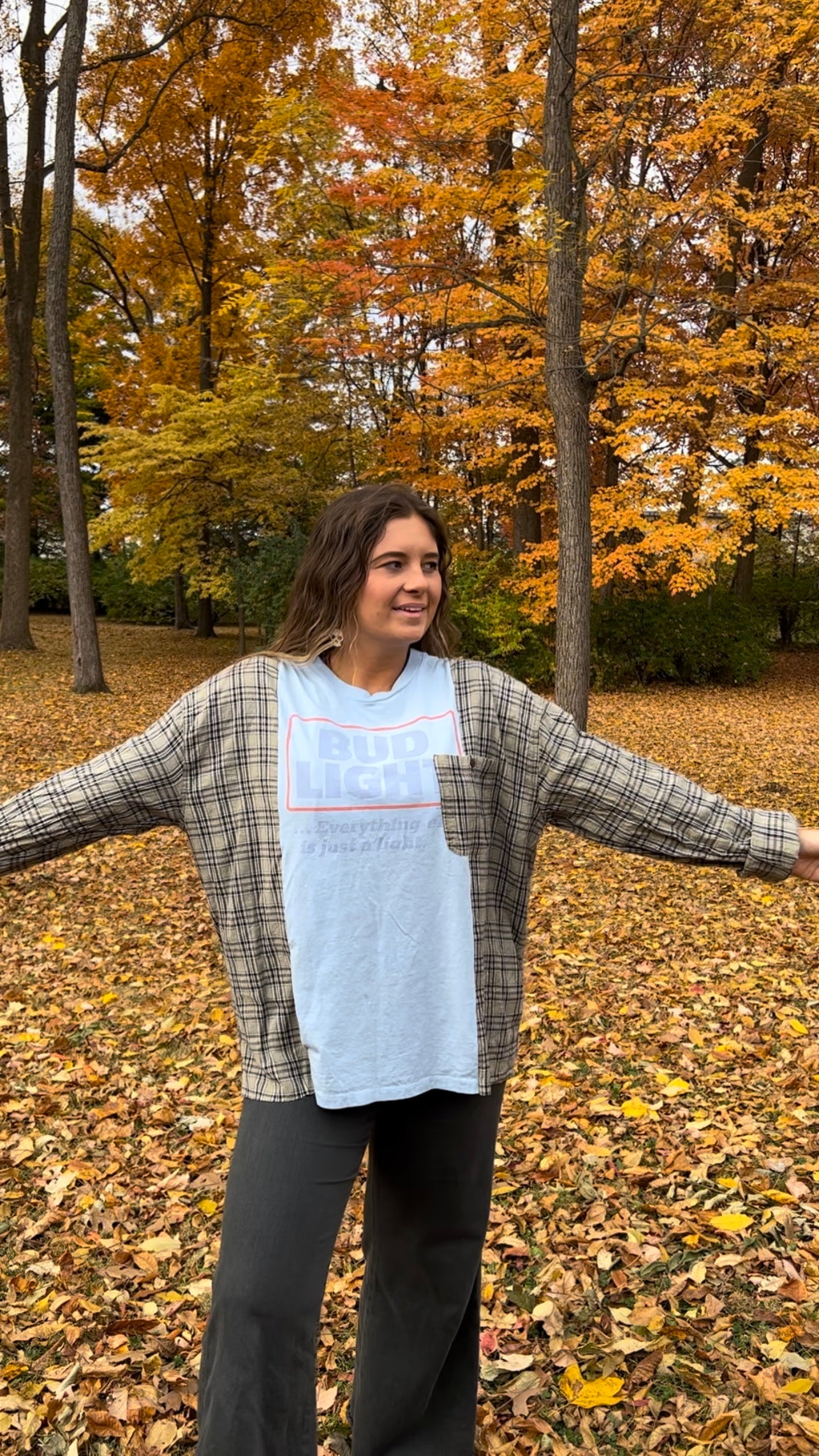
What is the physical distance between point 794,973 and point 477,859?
415cm

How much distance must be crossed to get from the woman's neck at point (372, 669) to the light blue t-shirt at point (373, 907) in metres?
0.08

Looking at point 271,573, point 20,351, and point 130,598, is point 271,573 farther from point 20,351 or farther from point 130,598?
point 130,598

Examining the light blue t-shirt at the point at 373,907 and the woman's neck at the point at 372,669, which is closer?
the light blue t-shirt at the point at 373,907

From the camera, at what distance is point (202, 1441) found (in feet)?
5.17

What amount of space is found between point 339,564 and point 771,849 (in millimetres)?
884

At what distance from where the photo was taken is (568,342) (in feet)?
26.0

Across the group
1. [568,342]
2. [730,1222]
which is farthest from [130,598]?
[730,1222]

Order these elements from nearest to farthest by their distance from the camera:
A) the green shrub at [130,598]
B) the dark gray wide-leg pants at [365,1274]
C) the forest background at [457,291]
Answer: the dark gray wide-leg pants at [365,1274] < the forest background at [457,291] < the green shrub at [130,598]

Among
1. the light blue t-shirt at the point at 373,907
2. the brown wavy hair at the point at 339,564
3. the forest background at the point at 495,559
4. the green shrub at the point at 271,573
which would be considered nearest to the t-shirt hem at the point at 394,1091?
the light blue t-shirt at the point at 373,907

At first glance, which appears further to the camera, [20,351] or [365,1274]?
[20,351]

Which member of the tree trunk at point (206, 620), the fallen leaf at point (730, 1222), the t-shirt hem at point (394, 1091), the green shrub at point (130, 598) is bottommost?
the fallen leaf at point (730, 1222)

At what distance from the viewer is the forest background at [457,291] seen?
9511 millimetres

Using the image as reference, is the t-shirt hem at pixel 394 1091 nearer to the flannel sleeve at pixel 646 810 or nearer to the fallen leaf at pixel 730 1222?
the flannel sleeve at pixel 646 810

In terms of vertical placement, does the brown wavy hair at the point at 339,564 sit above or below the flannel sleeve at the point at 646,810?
above
